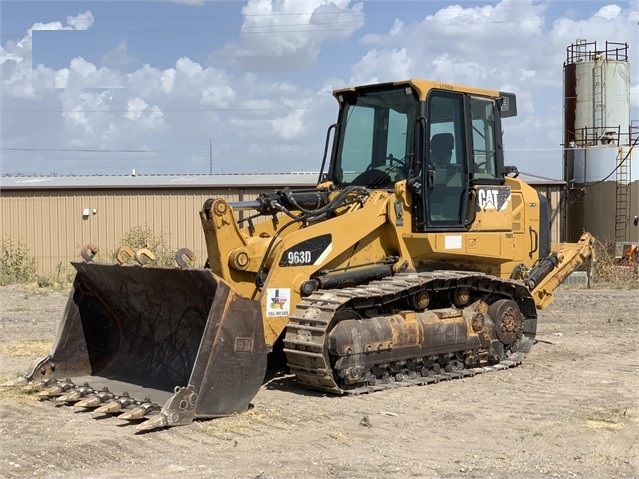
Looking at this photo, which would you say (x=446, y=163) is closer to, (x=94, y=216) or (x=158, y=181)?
(x=94, y=216)

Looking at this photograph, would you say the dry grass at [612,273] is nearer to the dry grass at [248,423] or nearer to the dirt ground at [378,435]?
the dirt ground at [378,435]

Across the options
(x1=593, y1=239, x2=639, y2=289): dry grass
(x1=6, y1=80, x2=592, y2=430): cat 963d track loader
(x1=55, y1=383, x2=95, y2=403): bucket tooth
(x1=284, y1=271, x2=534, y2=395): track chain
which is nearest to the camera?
(x1=6, y1=80, x2=592, y2=430): cat 963d track loader

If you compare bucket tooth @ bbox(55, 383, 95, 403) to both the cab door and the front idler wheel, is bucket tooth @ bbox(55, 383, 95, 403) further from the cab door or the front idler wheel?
the front idler wheel

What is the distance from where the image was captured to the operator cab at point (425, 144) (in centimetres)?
912

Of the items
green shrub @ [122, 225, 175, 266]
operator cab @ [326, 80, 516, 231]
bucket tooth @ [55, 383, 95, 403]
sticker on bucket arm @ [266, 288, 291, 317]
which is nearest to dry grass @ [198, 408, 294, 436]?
sticker on bucket arm @ [266, 288, 291, 317]

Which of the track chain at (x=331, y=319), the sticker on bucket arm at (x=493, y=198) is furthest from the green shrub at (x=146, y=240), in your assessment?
the track chain at (x=331, y=319)

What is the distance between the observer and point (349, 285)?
871 centimetres

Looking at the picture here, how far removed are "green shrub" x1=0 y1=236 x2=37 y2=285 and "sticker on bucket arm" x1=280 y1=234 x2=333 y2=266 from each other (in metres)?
14.6

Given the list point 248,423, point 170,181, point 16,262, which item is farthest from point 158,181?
point 248,423

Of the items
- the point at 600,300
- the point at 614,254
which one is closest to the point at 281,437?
the point at 600,300

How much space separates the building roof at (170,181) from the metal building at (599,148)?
0.97 meters

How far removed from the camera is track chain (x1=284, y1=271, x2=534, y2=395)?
776cm

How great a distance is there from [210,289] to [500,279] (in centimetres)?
357

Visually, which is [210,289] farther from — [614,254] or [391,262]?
[614,254]
